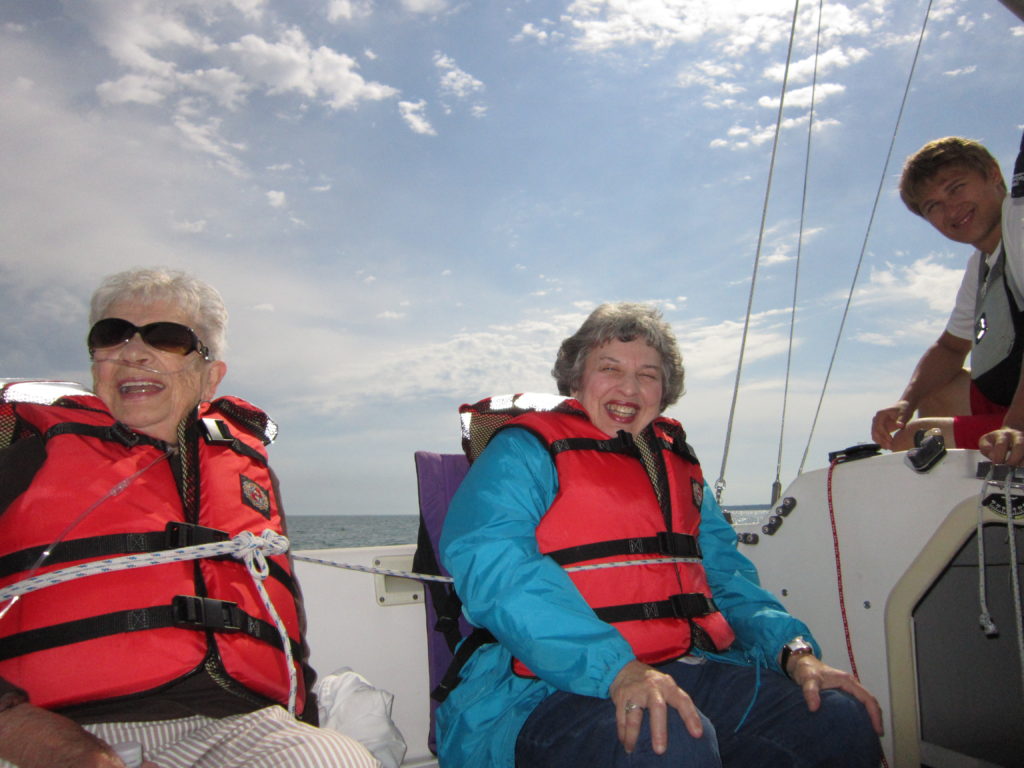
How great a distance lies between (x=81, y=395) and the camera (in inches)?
65.8

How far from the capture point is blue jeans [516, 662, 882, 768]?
1327 mm

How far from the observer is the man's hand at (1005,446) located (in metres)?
1.87

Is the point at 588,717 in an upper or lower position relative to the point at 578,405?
lower

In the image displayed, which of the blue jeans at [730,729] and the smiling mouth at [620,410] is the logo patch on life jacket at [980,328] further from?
the blue jeans at [730,729]

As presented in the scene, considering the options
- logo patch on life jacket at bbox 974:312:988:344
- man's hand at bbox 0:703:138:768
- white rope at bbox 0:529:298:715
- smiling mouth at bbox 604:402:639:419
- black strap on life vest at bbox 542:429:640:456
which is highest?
logo patch on life jacket at bbox 974:312:988:344

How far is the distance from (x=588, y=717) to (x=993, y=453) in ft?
4.65

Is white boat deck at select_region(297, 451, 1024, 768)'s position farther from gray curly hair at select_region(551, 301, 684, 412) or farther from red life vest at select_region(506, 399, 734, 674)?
gray curly hair at select_region(551, 301, 684, 412)

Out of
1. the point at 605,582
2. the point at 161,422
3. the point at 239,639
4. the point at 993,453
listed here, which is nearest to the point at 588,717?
the point at 605,582

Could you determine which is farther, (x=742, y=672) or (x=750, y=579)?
(x=750, y=579)

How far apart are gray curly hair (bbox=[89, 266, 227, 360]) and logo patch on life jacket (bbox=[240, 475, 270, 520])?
0.39m

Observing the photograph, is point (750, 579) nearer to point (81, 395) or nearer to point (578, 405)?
point (578, 405)

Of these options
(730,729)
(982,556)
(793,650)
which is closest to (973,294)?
(982,556)

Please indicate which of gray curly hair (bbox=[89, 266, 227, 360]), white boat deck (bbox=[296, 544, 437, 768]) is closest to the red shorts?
white boat deck (bbox=[296, 544, 437, 768])

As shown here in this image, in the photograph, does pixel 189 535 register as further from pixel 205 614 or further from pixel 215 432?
pixel 215 432
